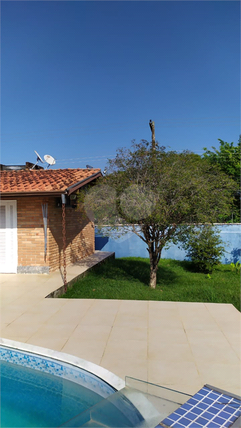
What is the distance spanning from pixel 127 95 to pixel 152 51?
5.78 metres

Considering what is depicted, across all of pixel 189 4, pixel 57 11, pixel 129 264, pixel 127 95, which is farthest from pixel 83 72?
pixel 129 264

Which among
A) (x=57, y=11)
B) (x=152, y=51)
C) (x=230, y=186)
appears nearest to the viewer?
(x=230, y=186)

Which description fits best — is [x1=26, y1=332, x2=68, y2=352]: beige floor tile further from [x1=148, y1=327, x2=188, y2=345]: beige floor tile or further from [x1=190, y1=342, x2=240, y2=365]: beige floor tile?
[x1=190, y1=342, x2=240, y2=365]: beige floor tile

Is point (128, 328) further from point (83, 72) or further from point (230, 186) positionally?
point (83, 72)

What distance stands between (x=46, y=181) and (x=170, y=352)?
720 cm

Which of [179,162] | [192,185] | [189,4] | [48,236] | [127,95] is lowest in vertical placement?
[48,236]

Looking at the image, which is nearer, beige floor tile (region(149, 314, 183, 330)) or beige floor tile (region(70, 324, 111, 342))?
beige floor tile (region(70, 324, 111, 342))

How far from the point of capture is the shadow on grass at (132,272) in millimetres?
10173

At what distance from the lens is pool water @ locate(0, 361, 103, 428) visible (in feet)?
10.1

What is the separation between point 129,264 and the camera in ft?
41.4

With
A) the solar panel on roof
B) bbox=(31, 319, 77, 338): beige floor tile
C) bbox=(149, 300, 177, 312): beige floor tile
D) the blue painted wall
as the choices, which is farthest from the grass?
the solar panel on roof

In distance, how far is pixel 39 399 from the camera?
3.43 metres

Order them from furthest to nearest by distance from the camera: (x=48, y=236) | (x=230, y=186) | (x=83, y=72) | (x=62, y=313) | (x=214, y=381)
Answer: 1. (x=83, y=72)
2. (x=48, y=236)
3. (x=230, y=186)
4. (x=62, y=313)
5. (x=214, y=381)

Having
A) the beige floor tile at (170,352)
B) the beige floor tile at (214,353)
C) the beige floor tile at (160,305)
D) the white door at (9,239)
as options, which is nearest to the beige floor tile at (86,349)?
the beige floor tile at (170,352)
